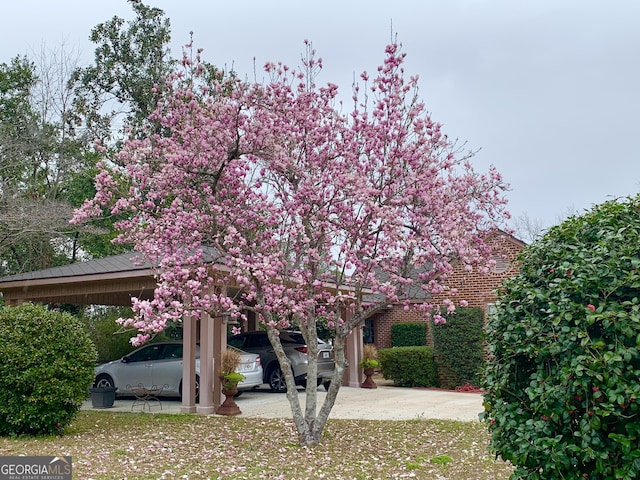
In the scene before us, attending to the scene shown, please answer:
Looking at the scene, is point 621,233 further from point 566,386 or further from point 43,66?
point 43,66

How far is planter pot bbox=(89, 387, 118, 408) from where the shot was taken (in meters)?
11.9

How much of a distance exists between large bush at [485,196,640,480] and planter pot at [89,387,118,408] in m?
9.83

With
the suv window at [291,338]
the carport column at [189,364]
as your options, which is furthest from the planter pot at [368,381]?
the carport column at [189,364]

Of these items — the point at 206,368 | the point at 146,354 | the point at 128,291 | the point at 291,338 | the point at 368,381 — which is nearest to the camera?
the point at 206,368

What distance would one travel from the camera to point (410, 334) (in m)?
18.6

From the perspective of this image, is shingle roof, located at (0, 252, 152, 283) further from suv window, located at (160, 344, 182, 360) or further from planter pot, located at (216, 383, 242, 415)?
planter pot, located at (216, 383, 242, 415)

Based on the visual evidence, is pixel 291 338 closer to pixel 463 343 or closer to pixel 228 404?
pixel 228 404

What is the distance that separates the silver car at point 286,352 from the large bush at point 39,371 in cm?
573

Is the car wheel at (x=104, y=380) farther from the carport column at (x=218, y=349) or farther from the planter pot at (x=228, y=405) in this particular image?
the planter pot at (x=228, y=405)

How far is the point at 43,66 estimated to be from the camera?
1995 cm

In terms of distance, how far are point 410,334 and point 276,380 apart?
5952 millimetres

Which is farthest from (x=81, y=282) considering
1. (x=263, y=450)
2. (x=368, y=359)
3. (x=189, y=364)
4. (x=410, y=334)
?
(x=410, y=334)

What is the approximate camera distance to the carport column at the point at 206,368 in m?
10.8

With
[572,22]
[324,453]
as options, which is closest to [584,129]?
[572,22]
